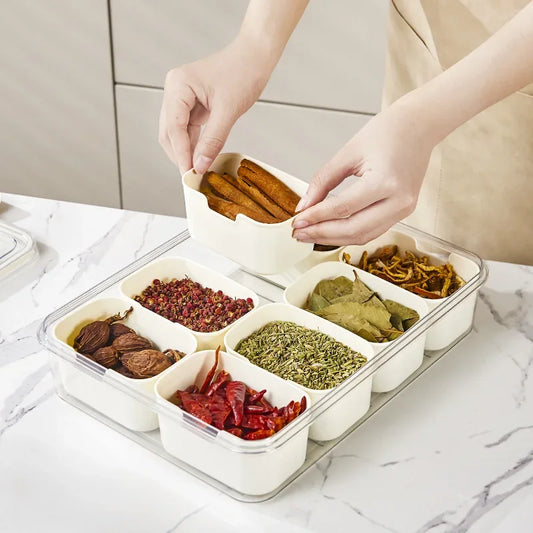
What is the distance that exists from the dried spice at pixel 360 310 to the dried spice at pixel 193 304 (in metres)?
0.10

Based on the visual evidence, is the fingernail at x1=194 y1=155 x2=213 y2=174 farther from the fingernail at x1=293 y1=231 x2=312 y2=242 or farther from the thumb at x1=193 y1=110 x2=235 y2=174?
the fingernail at x1=293 y1=231 x2=312 y2=242

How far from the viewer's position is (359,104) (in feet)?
8.00

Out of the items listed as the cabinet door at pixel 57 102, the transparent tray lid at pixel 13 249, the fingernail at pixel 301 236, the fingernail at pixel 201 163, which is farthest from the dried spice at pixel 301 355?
the cabinet door at pixel 57 102

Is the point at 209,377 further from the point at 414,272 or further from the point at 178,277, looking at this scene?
the point at 414,272

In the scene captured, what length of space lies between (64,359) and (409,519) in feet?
1.49

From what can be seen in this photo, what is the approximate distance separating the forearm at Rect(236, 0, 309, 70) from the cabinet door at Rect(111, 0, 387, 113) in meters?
0.86

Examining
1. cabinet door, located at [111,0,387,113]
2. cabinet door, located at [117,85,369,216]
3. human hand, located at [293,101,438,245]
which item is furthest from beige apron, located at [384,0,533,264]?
cabinet door, located at [117,85,369,216]

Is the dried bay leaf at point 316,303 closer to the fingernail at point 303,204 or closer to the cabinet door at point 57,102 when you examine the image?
the fingernail at point 303,204

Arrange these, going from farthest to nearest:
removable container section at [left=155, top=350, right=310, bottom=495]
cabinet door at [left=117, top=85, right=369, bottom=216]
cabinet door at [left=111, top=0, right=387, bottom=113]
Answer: cabinet door at [left=117, top=85, right=369, bottom=216]
cabinet door at [left=111, top=0, right=387, bottom=113]
removable container section at [left=155, top=350, right=310, bottom=495]

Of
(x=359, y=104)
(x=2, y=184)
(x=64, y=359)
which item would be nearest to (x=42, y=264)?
(x=64, y=359)

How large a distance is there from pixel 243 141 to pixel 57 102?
0.58 metres

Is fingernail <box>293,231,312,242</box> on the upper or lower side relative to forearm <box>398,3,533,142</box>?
lower

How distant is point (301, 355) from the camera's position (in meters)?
1.14

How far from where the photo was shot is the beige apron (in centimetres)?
140
